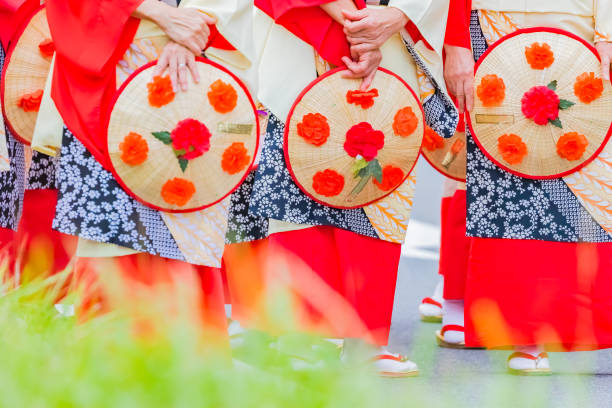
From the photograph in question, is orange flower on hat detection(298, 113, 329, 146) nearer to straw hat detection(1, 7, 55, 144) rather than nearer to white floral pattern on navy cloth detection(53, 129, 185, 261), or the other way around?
white floral pattern on navy cloth detection(53, 129, 185, 261)

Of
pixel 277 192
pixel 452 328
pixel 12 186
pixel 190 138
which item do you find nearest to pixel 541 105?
pixel 277 192

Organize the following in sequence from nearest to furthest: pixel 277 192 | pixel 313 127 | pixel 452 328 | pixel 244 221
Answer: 1. pixel 313 127
2. pixel 277 192
3. pixel 244 221
4. pixel 452 328

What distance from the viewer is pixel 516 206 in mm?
2947

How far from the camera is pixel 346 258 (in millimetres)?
2828

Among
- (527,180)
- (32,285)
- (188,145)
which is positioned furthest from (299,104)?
(32,285)

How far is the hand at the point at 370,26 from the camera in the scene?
2.62 meters

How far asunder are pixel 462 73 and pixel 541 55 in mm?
260

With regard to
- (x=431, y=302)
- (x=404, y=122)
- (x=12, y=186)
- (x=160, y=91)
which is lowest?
(x=431, y=302)

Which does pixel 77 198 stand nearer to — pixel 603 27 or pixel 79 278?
pixel 79 278

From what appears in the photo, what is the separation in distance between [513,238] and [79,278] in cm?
147

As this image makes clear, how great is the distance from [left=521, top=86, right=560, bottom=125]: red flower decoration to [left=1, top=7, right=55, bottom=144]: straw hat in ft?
5.15

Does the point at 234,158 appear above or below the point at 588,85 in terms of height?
below

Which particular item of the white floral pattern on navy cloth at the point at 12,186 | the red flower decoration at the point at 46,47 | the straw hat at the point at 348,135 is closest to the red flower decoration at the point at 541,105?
the straw hat at the point at 348,135

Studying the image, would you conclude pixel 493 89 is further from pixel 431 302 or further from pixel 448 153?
pixel 431 302
